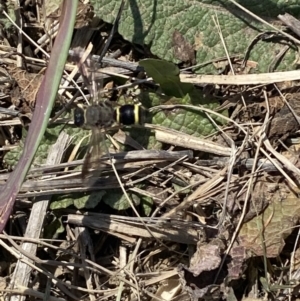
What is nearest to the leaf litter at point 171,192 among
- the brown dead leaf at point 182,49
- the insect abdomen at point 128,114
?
the brown dead leaf at point 182,49

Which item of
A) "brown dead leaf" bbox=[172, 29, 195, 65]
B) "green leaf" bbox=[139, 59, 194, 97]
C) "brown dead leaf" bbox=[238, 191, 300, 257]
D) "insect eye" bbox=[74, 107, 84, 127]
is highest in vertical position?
"brown dead leaf" bbox=[172, 29, 195, 65]

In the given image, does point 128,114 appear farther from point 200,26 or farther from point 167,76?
point 200,26

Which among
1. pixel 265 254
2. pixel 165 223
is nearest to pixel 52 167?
pixel 165 223

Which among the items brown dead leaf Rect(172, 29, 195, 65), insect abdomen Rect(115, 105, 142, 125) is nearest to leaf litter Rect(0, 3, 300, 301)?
brown dead leaf Rect(172, 29, 195, 65)

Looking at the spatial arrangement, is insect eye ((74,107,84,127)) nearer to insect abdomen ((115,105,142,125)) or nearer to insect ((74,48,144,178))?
insect ((74,48,144,178))

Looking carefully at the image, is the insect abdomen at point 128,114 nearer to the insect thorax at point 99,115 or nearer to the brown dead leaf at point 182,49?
the insect thorax at point 99,115

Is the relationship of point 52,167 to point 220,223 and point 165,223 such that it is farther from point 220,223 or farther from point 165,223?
point 220,223
